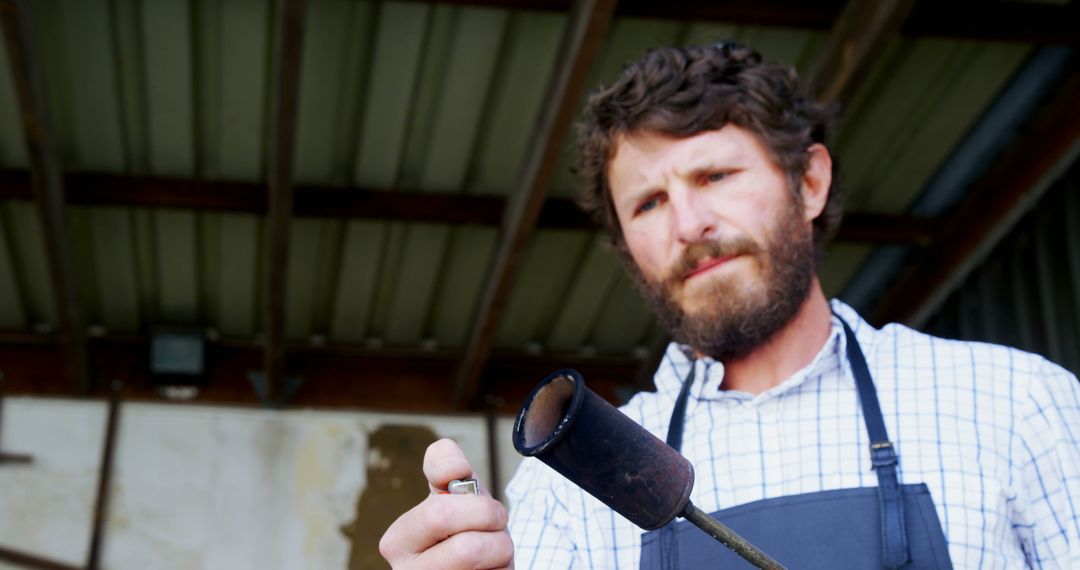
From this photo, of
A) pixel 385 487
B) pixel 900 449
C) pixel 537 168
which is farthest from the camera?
pixel 385 487

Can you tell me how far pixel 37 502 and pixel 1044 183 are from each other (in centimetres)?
435

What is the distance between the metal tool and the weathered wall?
14.9 ft

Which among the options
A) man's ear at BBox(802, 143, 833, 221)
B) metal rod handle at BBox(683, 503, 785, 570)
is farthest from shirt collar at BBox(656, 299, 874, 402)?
metal rod handle at BBox(683, 503, 785, 570)

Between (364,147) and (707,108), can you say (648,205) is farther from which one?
(364,147)

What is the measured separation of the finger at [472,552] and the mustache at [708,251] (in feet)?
2.54

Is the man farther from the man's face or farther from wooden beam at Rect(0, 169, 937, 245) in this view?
wooden beam at Rect(0, 169, 937, 245)

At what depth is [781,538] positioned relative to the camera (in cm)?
174

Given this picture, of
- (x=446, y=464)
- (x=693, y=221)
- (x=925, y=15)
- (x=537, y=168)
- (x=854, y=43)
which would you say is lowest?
(x=446, y=464)

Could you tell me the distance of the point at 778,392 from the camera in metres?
1.94

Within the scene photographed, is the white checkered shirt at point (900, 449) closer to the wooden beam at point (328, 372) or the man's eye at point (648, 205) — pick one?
the man's eye at point (648, 205)

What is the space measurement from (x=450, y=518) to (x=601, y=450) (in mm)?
207

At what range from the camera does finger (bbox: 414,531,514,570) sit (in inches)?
49.9

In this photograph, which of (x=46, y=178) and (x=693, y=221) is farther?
(x=46, y=178)

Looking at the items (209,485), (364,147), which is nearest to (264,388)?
(209,485)
